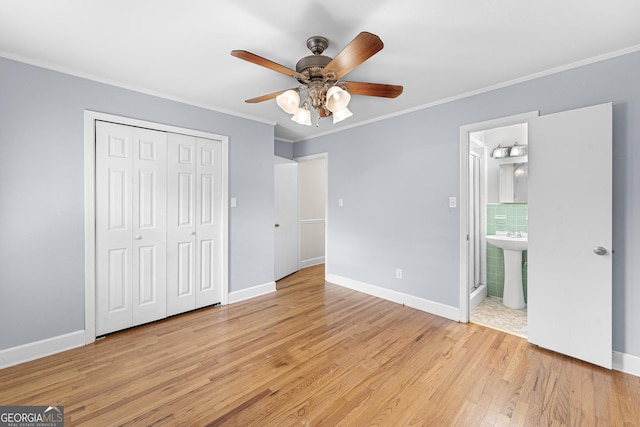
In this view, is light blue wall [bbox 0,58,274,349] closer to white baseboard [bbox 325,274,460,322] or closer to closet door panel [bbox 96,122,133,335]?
closet door panel [bbox 96,122,133,335]

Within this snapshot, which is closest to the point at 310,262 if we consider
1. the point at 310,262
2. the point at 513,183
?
the point at 310,262

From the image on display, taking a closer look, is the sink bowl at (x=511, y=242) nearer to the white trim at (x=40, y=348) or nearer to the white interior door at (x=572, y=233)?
the white interior door at (x=572, y=233)

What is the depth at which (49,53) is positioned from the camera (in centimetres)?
214

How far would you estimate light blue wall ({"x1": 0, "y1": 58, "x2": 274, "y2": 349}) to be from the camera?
2158 millimetres

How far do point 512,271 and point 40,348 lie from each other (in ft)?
15.7

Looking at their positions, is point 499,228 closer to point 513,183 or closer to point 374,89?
point 513,183

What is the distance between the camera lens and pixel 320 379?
1985 millimetres

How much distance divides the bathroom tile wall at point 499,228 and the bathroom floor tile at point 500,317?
26 centimetres

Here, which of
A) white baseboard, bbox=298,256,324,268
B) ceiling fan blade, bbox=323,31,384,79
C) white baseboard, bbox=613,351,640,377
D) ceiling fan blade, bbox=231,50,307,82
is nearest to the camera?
ceiling fan blade, bbox=323,31,384,79

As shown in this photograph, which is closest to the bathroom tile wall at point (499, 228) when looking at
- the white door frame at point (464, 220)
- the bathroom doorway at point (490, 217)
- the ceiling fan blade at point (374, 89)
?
the bathroom doorway at point (490, 217)

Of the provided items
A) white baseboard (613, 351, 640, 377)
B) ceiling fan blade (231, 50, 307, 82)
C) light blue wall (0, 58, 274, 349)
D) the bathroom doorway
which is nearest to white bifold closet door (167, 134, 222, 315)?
light blue wall (0, 58, 274, 349)

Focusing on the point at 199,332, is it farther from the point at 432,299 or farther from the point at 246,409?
the point at 432,299

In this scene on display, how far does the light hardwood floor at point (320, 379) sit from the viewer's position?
65.3 inches

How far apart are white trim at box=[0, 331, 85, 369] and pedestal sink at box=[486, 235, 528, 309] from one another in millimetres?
4458
